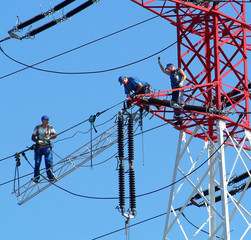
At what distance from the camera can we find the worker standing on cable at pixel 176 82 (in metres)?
39.7

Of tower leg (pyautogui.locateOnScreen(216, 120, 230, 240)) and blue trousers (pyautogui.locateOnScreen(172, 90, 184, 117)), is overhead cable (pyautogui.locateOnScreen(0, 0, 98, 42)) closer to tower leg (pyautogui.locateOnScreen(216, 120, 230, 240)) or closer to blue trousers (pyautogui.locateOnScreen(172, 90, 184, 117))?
blue trousers (pyautogui.locateOnScreen(172, 90, 184, 117))

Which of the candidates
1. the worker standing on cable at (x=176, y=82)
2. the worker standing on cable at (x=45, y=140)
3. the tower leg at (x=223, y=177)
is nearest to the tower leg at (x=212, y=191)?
the tower leg at (x=223, y=177)

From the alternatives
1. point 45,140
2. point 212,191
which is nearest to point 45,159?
point 45,140

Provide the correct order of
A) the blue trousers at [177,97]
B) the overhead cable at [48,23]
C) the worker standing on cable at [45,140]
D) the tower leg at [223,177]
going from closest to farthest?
1. the tower leg at [223,177]
2. the blue trousers at [177,97]
3. the overhead cable at [48,23]
4. the worker standing on cable at [45,140]

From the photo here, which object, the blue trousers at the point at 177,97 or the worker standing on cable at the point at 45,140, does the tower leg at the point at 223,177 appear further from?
the worker standing on cable at the point at 45,140

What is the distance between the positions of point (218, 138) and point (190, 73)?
6.76 ft

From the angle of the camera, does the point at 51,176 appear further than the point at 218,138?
Yes

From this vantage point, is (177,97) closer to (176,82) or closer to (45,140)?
(176,82)

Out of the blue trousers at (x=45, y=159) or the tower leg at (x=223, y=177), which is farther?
the blue trousers at (x=45, y=159)

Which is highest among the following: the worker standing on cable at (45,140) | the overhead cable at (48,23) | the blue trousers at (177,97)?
the overhead cable at (48,23)

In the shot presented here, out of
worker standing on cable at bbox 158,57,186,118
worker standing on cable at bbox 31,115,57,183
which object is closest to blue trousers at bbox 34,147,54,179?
worker standing on cable at bbox 31,115,57,183

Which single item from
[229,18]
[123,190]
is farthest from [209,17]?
[123,190]

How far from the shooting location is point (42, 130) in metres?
43.7

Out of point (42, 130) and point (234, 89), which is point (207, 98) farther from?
point (42, 130)
